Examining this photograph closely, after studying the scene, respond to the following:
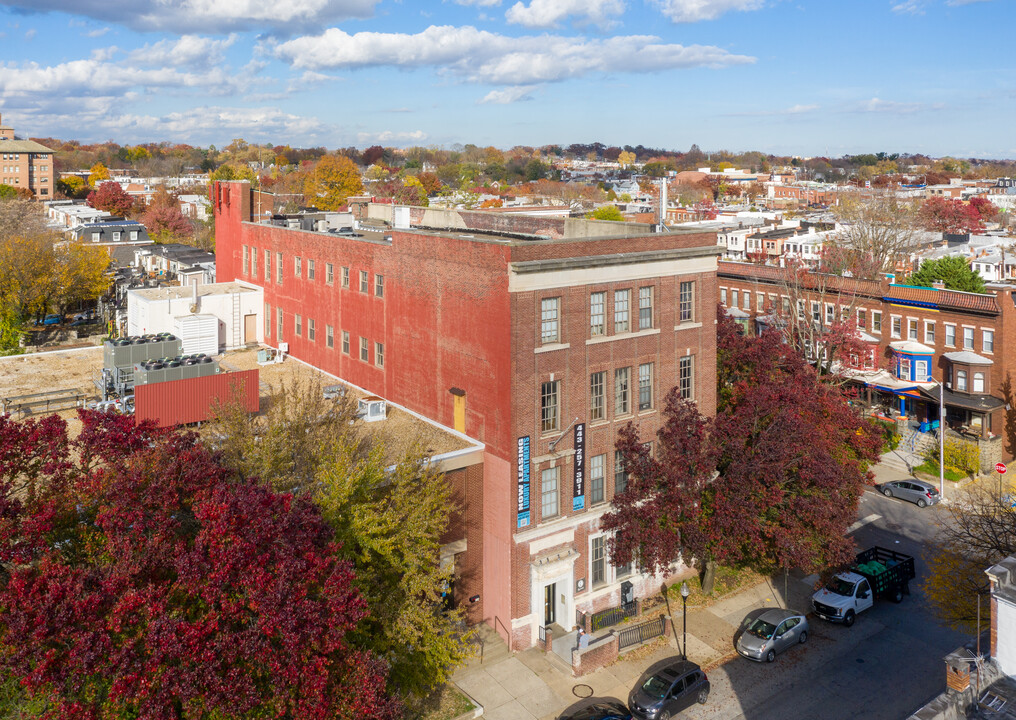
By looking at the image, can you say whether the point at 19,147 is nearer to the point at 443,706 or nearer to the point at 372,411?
the point at 372,411

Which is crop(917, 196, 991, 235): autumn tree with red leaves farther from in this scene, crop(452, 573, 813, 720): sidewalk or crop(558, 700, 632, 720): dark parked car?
crop(558, 700, 632, 720): dark parked car

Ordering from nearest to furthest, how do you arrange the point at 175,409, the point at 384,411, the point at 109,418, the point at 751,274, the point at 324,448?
the point at 109,418
the point at 324,448
the point at 175,409
the point at 384,411
the point at 751,274

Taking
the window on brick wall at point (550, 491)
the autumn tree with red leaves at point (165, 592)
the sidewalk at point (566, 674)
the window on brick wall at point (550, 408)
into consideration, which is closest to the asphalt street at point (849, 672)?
the sidewalk at point (566, 674)

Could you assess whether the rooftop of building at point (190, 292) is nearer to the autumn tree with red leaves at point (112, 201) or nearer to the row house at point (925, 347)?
the row house at point (925, 347)

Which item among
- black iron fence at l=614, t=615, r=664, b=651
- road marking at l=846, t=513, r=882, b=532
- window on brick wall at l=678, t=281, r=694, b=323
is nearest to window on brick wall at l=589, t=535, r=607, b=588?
black iron fence at l=614, t=615, r=664, b=651

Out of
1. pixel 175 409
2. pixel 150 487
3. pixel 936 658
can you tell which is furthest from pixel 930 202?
pixel 150 487

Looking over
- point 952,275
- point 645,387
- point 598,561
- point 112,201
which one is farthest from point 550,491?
point 112,201

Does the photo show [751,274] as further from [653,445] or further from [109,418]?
[109,418]
